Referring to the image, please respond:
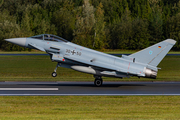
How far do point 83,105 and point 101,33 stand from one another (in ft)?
250

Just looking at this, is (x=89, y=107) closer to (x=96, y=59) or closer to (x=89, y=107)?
(x=89, y=107)

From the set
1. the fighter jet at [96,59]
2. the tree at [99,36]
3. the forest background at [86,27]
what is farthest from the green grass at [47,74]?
the tree at [99,36]

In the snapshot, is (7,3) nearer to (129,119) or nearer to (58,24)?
(58,24)

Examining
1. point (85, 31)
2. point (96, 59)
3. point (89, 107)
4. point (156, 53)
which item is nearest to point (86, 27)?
point (85, 31)

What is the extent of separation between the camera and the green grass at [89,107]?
37.5ft

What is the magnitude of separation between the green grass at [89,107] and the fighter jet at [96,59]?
4390 mm

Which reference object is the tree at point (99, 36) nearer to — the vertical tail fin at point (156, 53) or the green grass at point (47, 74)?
the green grass at point (47, 74)

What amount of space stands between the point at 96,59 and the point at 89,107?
7.45 m

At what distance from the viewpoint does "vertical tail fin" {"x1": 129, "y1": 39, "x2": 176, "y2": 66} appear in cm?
2016

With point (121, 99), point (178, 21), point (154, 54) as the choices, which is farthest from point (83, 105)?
point (178, 21)

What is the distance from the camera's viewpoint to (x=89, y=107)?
1327 centimetres

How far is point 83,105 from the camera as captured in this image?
45.1ft

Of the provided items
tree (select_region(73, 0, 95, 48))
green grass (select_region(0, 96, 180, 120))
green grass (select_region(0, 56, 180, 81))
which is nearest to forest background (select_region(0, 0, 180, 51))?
tree (select_region(73, 0, 95, 48))

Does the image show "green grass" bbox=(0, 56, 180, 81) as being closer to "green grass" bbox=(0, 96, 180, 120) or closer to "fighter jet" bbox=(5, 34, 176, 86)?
"fighter jet" bbox=(5, 34, 176, 86)
